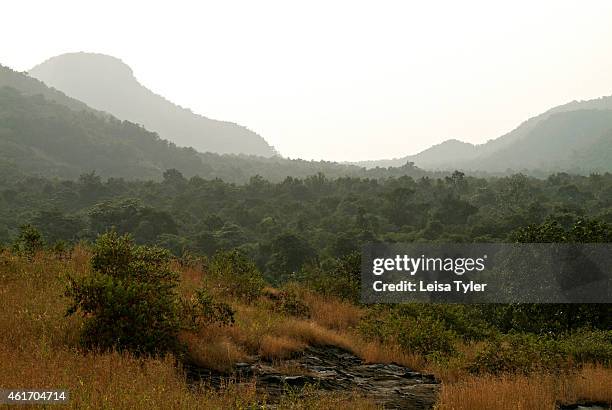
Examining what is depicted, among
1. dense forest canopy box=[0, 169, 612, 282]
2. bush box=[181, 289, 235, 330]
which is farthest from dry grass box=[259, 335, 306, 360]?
dense forest canopy box=[0, 169, 612, 282]

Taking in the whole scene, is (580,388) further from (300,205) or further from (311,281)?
(300,205)

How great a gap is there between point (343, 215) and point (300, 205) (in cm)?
852

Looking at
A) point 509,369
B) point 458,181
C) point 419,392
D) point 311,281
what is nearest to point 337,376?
point 419,392

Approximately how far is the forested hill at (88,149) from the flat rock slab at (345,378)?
102 metres

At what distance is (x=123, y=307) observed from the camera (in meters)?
7.39

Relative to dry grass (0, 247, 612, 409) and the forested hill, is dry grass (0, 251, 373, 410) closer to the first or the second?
dry grass (0, 247, 612, 409)

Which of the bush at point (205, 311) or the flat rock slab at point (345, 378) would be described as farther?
the bush at point (205, 311)

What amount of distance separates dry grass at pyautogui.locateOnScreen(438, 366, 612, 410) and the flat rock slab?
0.75 meters

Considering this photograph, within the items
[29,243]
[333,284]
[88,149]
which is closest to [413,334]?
[333,284]

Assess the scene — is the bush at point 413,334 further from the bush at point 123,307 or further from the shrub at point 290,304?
the bush at point 123,307

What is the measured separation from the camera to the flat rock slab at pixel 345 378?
23.8 ft

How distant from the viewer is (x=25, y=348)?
20.5ft

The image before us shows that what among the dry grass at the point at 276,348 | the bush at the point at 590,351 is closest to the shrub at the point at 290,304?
the dry grass at the point at 276,348

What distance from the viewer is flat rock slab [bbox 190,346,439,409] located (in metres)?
7.25
